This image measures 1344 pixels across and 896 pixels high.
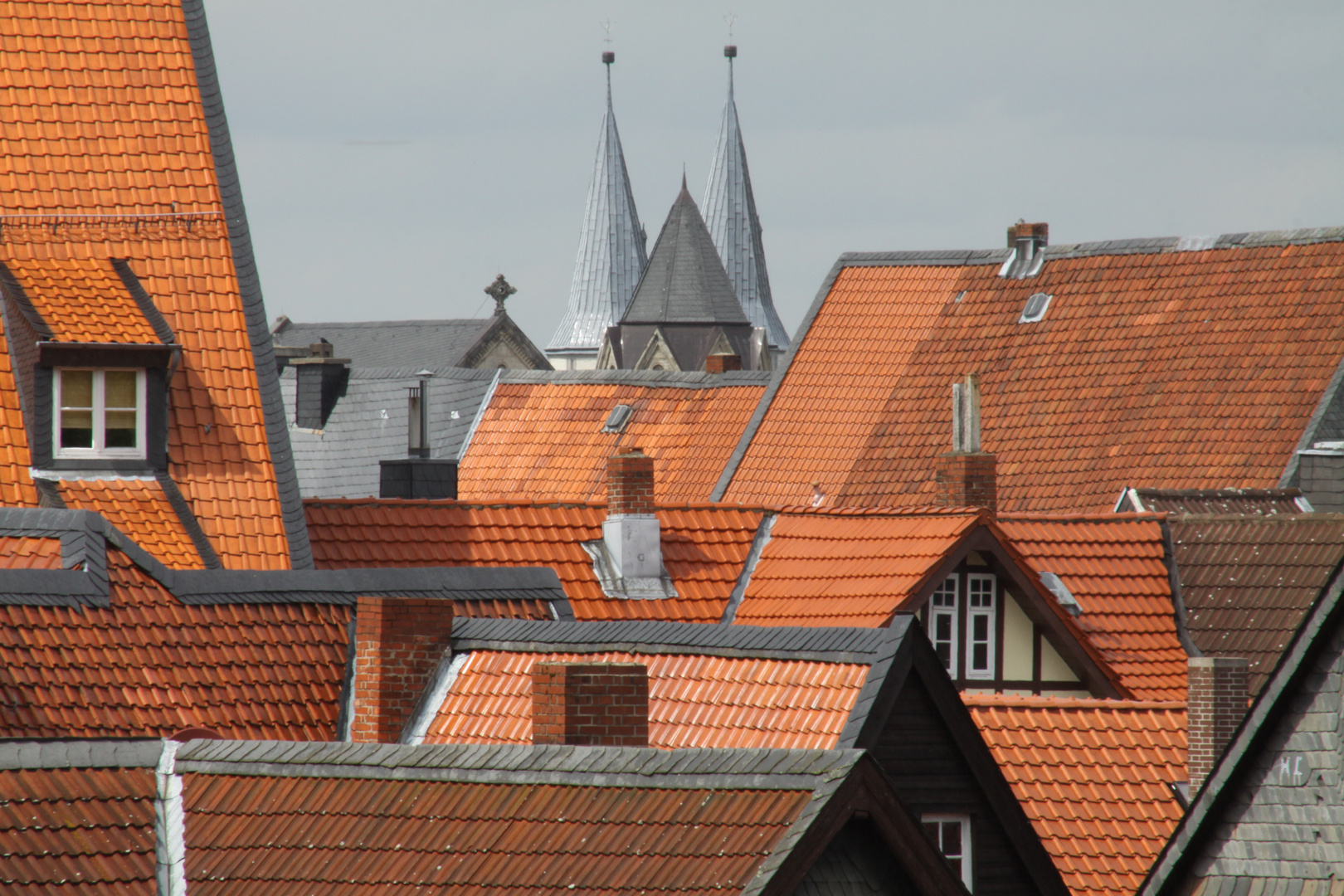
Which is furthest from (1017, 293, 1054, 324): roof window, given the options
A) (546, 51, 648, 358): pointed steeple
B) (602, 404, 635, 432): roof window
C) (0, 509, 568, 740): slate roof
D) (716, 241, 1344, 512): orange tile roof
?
(546, 51, 648, 358): pointed steeple

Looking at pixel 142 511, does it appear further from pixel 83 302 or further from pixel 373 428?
pixel 373 428

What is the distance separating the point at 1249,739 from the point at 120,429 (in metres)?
12.6

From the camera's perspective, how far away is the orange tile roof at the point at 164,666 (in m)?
16.1

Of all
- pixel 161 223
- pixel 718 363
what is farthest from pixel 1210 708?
pixel 718 363

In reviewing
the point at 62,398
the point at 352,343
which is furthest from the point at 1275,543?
the point at 352,343

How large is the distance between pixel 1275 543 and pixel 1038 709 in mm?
7567

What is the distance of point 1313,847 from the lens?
11633 mm

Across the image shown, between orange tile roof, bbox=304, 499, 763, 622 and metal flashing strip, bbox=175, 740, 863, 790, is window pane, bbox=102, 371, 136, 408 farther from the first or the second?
metal flashing strip, bbox=175, 740, 863, 790

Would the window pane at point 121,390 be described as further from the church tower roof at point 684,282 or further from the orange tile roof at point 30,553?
the church tower roof at point 684,282

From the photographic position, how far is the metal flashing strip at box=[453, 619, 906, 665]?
15.5 m

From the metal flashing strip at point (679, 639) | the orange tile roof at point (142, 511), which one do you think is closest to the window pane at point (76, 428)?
the orange tile roof at point (142, 511)

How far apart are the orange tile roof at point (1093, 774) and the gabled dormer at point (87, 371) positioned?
7873 mm

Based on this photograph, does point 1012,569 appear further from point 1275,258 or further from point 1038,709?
point 1275,258

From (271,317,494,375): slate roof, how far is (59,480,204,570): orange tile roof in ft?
211
